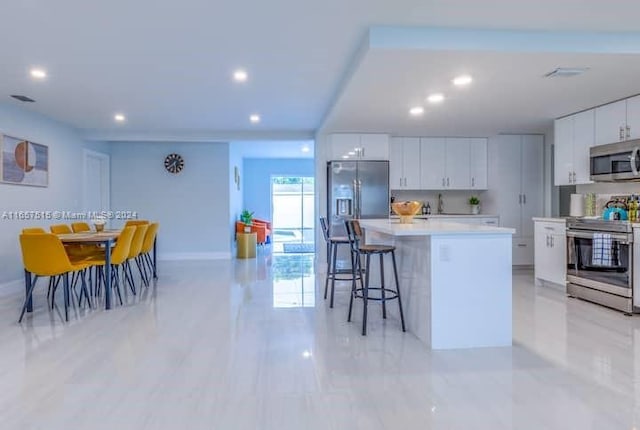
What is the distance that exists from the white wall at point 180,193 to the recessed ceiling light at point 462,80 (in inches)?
223

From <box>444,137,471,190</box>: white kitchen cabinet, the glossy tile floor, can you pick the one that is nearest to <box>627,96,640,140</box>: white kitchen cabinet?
the glossy tile floor

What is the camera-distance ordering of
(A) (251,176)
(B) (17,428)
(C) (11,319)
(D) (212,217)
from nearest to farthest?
(B) (17,428) < (C) (11,319) < (D) (212,217) < (A) (251,176)

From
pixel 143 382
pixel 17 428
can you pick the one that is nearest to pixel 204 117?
pixel 143 382

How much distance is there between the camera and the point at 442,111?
538cm

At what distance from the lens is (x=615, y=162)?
192 inches

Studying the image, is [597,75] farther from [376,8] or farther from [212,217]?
[212,217]

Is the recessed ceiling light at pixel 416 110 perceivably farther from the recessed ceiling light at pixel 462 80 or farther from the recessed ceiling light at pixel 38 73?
the recessed ceiling light at pixel 38 73

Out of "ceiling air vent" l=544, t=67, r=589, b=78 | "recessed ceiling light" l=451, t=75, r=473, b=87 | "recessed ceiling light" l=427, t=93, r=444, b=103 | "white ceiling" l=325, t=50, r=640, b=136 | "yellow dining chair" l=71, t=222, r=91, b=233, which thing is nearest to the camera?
"white ceiling" l=325, t=50, r=640, b=136

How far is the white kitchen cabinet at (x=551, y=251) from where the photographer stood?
5.33 meters

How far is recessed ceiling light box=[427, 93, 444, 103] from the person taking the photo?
4.58 meters

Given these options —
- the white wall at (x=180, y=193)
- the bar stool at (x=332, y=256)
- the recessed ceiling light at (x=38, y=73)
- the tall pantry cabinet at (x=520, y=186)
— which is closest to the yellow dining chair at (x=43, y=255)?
the recessed ceiling light at (x=38, y=73)

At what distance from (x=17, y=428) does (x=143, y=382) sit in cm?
66

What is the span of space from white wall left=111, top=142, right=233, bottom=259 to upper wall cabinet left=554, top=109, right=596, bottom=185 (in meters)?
5.77

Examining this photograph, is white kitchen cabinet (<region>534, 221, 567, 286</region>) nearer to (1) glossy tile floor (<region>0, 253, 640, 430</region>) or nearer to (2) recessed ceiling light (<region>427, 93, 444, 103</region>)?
(1) glossy tile floor (<region>0, 253, 640, 430</region>)
